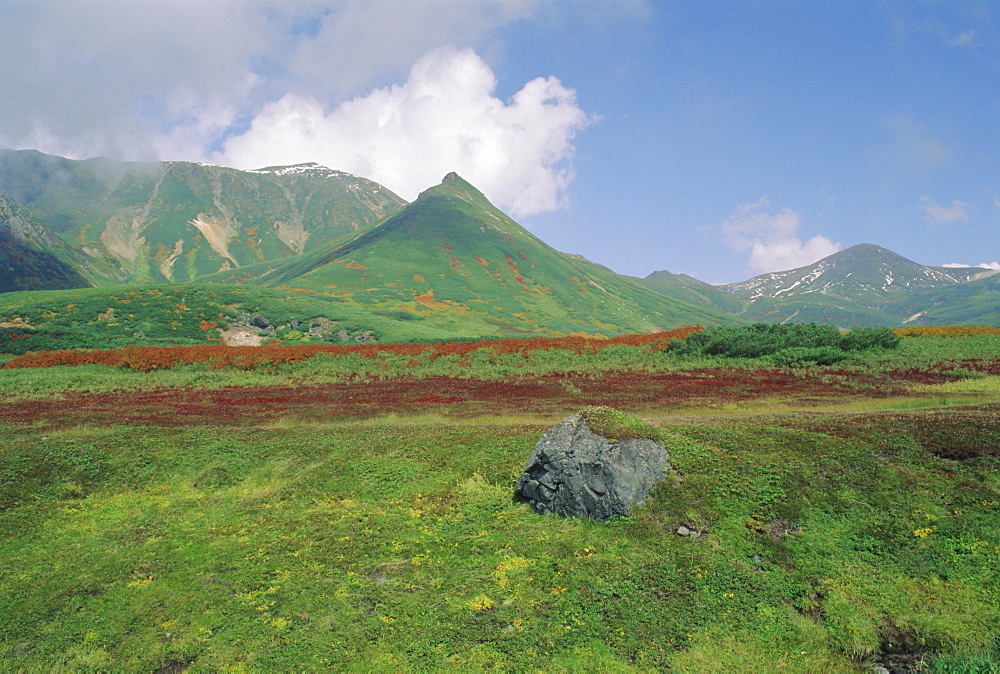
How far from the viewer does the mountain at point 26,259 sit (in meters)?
138

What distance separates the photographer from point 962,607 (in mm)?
10922

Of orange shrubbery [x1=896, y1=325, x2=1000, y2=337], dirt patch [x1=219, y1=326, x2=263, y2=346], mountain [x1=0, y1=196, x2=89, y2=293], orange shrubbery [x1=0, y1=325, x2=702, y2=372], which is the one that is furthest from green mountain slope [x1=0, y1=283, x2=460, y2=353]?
orange shrubbery [x1=896, y1=325, x2=1000, y2=337]

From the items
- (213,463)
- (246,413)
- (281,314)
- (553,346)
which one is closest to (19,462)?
(213,463)

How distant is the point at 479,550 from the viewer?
14.3 meters

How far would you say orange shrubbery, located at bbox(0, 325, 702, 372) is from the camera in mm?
50406

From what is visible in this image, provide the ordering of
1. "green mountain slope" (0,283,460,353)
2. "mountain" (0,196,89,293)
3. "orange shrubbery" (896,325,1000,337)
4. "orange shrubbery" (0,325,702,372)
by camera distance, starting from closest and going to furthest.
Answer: "orange shrubbery" (0,325,702,372) → "orange shrubbery" (896,325,1000,337) → "green mountain slope" (0,283,460,353) → "mountain" (0,196,89,293)

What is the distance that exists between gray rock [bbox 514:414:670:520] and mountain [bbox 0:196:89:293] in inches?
6914

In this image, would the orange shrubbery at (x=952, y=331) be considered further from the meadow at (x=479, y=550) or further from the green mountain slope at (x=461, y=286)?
the green mountain slope at (x=461, y=286)

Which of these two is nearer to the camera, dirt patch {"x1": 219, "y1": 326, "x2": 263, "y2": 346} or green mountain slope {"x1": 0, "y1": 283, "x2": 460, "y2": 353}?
green mountain slope {"x1": 0, "y1": 283, "x2": 460, "y2": 353}

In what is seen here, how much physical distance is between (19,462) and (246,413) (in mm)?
11308

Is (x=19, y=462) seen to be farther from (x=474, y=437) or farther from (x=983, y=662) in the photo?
(x=983, y=662)

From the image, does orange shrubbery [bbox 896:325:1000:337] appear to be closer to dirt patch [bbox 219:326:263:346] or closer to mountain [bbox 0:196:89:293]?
dirt patch [bbox 219:326:263:346]

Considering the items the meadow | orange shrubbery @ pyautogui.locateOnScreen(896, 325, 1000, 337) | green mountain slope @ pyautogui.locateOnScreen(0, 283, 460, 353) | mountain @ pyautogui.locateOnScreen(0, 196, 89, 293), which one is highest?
mountain @ pyautogui.locateOnScreen(0, 196, 89, 293)

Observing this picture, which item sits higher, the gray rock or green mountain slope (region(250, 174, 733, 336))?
green mountain slope (region(250, 174, 733, 336))
